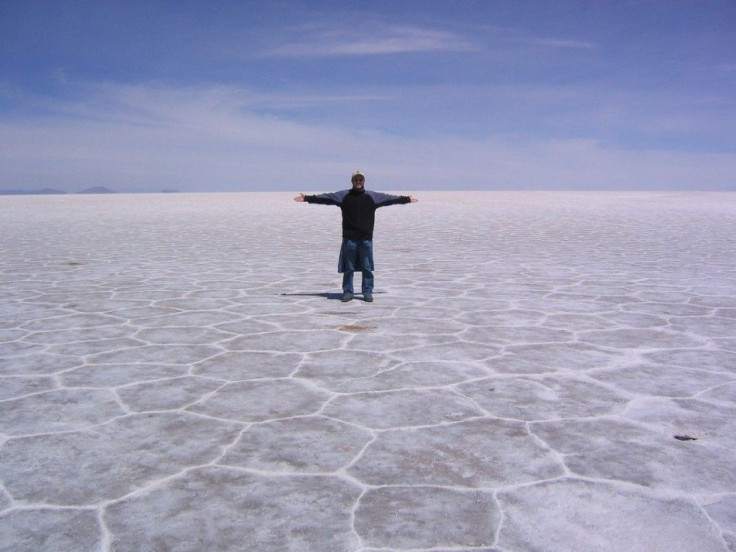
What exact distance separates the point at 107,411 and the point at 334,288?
4.56 m

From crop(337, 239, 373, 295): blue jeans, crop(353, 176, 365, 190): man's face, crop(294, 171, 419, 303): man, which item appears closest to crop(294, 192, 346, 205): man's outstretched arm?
crop(294, 171, 419, 303): man

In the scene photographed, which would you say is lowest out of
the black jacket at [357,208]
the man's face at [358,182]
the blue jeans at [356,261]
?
the blue jeans at [356,261]

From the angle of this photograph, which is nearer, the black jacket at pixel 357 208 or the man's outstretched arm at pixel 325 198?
the man's outstretched arm at pixel 325 198

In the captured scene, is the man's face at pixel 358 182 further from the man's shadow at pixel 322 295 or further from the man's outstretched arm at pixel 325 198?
the man's shadow at pixel 322 295

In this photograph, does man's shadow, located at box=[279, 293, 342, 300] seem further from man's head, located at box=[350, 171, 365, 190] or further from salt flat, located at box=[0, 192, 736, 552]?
man's head, located at box=[350, 171, 365, 190]

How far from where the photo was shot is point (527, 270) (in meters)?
9.77

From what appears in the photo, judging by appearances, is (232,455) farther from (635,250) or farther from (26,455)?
(635,250)

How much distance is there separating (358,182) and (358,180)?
3 cm

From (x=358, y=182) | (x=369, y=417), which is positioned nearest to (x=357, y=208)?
(x=358, y=182)

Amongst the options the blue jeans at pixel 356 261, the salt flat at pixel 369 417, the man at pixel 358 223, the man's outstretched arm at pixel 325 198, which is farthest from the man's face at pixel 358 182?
the salt flat at pixel 369 417

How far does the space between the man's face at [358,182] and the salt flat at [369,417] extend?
46.5 inches

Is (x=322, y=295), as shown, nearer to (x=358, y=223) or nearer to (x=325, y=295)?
(x=325, y=295)

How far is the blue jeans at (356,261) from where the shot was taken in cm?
720

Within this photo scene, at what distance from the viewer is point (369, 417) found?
371cm
